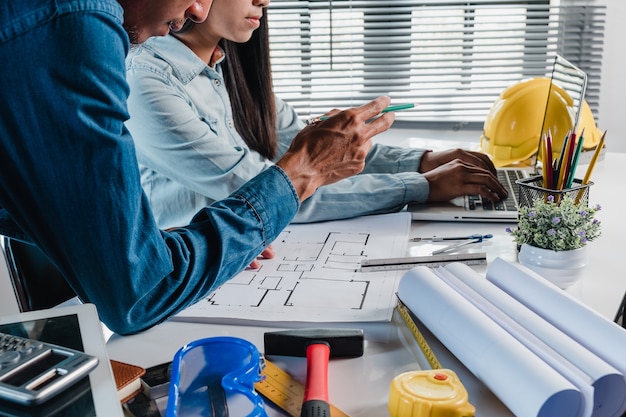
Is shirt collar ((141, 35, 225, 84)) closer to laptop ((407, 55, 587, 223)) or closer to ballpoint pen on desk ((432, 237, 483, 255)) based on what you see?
laptop ((407, 55, 587, 223))

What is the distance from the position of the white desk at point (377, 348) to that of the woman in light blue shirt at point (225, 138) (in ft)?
0.82

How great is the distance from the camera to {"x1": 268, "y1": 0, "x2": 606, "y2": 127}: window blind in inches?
97.6

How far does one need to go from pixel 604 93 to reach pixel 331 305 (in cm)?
178

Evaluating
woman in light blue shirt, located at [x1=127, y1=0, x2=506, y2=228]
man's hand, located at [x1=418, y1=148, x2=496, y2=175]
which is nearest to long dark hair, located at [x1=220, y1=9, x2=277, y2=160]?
woman in light blue shirt, located at [x1=127, y1=0, x2=506, y2=228]

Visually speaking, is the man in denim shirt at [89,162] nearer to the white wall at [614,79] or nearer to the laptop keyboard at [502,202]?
the laptop keyboard at [502,202]

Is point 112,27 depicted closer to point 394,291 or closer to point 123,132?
point 123,132

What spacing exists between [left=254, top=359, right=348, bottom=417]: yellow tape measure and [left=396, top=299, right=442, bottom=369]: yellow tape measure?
12 centimetres

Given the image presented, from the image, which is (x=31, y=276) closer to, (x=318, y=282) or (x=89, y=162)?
(x=318, y=282)

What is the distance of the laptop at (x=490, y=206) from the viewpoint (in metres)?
1.31

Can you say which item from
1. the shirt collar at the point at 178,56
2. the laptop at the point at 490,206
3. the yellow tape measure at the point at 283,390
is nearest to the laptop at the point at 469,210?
the laptop at the point at 490,206

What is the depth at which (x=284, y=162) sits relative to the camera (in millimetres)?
964

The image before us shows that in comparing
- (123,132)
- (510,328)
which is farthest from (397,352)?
(123,132)

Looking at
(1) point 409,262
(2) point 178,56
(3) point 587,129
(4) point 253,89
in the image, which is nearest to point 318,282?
(1) point 409,262

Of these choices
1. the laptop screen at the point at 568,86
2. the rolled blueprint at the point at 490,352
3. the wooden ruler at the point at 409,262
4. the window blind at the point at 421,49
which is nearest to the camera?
the rolled blueprint at the point at 490,352
